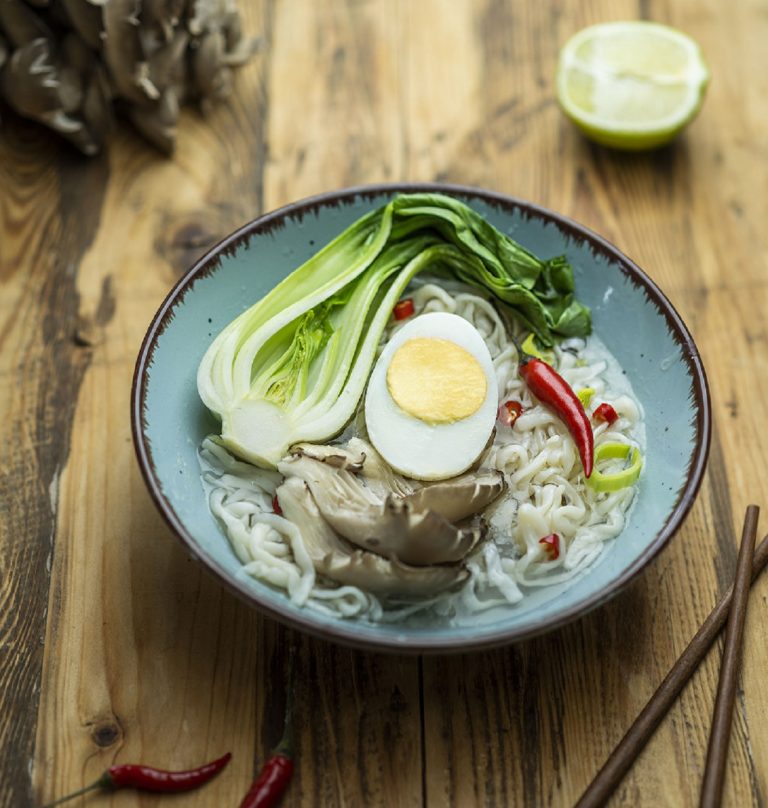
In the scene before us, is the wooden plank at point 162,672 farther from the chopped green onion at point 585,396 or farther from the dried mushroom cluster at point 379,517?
the chopped green onion at point 585,396

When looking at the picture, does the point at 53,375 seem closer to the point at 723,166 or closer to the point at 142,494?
the point at 142,494

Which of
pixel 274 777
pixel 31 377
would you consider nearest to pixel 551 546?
pixel 274 777

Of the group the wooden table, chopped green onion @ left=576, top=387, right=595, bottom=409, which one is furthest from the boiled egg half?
the wooden table

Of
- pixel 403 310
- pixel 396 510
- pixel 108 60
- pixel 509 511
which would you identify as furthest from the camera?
pixel 108 60

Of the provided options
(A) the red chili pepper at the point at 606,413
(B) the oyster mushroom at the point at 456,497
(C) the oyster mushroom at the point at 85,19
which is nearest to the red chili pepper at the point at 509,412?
(A) the red chili pepper at the point at 606,413

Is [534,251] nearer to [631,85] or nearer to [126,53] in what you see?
[631,85]

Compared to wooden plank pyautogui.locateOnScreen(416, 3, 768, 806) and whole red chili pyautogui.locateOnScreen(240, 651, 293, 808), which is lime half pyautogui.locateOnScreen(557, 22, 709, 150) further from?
whole red chili pyautogui.locateOnScreen(240, 651, 293, 808)
